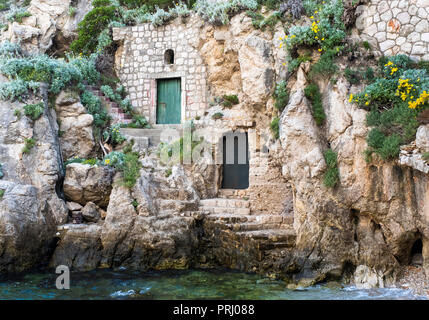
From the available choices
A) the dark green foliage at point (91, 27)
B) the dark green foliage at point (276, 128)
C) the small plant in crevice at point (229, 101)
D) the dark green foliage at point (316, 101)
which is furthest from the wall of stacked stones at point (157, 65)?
the dark green foliage at point (316, 101)

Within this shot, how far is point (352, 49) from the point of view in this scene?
32.1 feet

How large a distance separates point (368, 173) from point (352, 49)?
329 centimetres

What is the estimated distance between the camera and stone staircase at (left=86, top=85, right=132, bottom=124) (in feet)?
48.4

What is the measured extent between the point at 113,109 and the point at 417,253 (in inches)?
434

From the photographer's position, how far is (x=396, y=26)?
979cm

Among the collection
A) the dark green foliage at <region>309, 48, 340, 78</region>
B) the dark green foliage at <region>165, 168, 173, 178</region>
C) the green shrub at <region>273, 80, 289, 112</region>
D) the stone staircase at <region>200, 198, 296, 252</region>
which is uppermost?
the dark green foliage at <region>309, 48, 340, 78</region>

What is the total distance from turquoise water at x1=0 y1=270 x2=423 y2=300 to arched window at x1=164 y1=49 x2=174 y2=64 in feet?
30.1

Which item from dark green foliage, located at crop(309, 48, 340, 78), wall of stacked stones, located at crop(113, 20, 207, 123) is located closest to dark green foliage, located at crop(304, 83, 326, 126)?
dark green foliage, located at crop(309, 48, 340, 78)

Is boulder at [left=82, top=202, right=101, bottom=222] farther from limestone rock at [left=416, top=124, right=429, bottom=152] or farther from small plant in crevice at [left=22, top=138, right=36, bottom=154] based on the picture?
limestone rock at [left=416, top=124, right=429, bottom=152]

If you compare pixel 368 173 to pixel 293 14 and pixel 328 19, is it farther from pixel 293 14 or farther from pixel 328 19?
pixel 293 14

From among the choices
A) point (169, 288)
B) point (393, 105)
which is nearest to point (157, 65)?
point (393, 105)

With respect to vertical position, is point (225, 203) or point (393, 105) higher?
point (393, 105)

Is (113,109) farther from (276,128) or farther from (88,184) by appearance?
(276,128)

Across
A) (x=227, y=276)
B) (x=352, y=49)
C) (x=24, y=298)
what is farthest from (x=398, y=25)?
(x=24, y=298)
